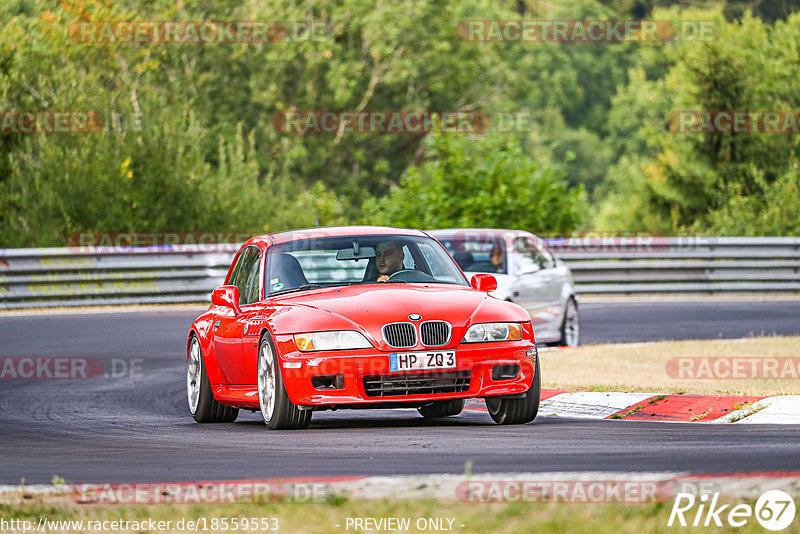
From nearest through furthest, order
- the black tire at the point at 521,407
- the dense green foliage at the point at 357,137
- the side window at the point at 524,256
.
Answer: the black tire at the point at 521,407, the side window at the point at 524,256, the dense green foliage at the point at 357,137

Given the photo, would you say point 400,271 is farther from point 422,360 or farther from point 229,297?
point 422,360

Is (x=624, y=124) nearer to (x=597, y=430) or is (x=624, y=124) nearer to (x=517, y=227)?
(x=517, y=227)

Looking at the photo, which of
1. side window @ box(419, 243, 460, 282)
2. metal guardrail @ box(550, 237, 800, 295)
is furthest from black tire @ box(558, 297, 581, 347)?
metal guardrail @ box(550, 237, 800, 295)

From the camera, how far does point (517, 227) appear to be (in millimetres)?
30375

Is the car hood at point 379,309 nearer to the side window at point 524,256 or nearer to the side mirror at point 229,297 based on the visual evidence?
the side mirror at point 229,297

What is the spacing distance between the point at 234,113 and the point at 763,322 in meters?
35.0

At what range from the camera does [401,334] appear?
9398mm

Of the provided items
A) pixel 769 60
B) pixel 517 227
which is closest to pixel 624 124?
pixel 769 60

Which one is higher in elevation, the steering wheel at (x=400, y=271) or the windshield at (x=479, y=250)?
the steering wheel at (x=400, y=271)

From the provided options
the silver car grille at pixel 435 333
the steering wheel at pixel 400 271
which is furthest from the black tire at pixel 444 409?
the silver car grille at pixel 435 333

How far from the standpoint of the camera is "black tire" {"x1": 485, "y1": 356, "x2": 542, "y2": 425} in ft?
32.4

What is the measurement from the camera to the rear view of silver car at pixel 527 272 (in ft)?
56.7

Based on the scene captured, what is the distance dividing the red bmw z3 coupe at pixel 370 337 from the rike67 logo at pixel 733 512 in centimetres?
378

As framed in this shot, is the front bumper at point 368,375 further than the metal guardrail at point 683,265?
No
